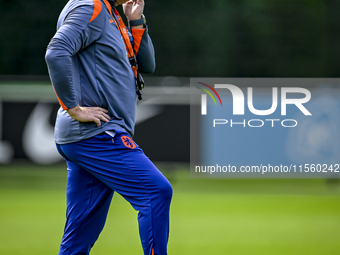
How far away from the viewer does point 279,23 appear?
6.94 meters

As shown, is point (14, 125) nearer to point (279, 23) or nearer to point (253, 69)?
point (253, 69)

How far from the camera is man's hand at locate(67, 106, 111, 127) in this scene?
5.73ft

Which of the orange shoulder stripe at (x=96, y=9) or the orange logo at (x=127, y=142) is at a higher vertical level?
the orange shoulder stripe at (x=96, y=9)

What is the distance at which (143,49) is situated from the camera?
6.72 ft

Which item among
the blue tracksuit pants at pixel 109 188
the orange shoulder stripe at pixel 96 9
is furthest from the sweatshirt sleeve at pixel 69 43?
the blue tracksuit pants at pixel 109 188

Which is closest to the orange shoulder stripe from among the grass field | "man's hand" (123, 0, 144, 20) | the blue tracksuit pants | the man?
the man

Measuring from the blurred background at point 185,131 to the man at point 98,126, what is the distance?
1.09m

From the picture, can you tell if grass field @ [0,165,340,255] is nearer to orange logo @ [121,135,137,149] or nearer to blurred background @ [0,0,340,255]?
blurred background @ [0,0,340,255]

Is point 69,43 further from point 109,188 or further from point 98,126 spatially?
point 109,188

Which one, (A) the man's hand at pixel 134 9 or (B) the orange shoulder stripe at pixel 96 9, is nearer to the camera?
(B) the orange shoulder stripe at pixel 96 9

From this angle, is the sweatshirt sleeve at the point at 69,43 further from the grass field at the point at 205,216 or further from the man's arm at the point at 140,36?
the grass field at the point at 205,216

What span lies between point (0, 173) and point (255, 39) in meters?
4.03

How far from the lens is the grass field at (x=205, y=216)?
305 cm

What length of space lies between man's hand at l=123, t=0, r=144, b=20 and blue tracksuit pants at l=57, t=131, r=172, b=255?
0.57m
